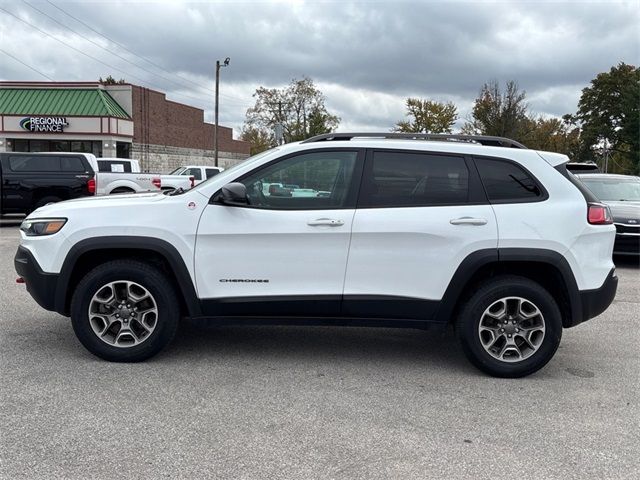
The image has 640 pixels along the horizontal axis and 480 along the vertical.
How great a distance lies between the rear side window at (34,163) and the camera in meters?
14.2

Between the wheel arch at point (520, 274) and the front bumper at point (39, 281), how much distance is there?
300 centimetres

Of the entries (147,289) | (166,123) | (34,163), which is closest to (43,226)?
(147,289)

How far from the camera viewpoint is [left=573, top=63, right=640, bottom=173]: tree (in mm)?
54469

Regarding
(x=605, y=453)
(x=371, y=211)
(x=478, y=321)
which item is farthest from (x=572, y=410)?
(x=371, y=211)

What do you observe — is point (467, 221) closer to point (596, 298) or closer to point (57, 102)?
point (596, 298)

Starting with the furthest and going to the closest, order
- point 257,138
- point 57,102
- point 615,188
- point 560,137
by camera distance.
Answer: point 257,138
point 560,137
point 57,102
point 615,188

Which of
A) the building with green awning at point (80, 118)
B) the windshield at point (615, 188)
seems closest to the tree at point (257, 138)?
the building with green awning at point (80, 118)

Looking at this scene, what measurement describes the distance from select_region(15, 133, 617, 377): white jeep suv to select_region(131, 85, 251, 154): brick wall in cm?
3505

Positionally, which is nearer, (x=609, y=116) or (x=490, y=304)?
(x=490, y=304)

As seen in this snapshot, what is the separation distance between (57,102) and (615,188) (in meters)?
33.2

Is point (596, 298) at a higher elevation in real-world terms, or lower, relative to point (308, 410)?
higher

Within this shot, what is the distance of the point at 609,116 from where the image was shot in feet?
188

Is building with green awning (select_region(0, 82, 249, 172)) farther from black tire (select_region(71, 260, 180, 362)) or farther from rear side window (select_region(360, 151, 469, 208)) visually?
rear side window (select_region(360, 151, 469, 208))

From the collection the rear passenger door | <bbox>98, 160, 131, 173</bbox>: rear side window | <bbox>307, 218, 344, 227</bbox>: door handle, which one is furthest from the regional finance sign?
the rear passenger door
